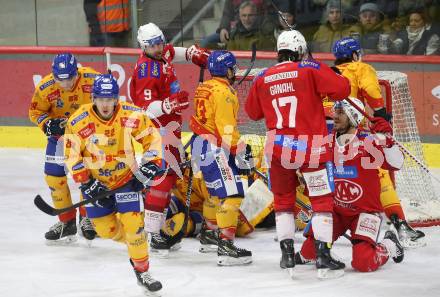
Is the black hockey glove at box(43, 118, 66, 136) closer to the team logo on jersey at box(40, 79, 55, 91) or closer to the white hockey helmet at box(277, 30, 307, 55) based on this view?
the team logo on jersey at box(40, 79, 55, 91)

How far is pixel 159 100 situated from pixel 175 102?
0.75 feet

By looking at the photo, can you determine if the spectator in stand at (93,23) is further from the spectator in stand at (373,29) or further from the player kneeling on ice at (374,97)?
the player kneeling on ice at (374,97)

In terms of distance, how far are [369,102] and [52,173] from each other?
217cm

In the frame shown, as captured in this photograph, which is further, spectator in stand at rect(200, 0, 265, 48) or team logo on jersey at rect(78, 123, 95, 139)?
spectator in stand at rect(200, 0, 265, 48)

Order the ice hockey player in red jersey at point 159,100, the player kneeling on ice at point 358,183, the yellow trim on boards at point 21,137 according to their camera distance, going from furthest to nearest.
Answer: the yellow trim on boards at point 21,137 → the ice hockey player in red jersey at point 159,100 → the player kneeling on ice at point 358,183

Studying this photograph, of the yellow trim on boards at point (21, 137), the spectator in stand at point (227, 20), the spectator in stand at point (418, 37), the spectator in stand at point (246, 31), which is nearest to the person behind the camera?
the spectator in stand at point (418, 37)

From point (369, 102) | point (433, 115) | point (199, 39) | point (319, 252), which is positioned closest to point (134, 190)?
point (319, 252)

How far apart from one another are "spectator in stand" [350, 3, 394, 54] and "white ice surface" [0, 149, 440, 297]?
259 centimetres

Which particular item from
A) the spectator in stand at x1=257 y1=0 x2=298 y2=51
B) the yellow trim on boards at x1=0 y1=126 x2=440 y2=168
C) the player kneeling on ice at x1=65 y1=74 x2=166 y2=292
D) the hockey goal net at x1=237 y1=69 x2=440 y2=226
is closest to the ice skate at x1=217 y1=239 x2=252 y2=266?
the player kneeling on ice at x1=65 y1=74 x2=166 y2=292

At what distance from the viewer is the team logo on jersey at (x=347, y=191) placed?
642 cm

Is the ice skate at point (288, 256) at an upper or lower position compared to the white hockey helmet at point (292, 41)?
lower

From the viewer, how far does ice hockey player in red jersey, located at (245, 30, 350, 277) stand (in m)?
6.14

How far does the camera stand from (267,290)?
19.8 ft

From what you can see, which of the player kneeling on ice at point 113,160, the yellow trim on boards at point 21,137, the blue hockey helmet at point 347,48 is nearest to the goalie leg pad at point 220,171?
the player kneeling on ice at point 113,160
